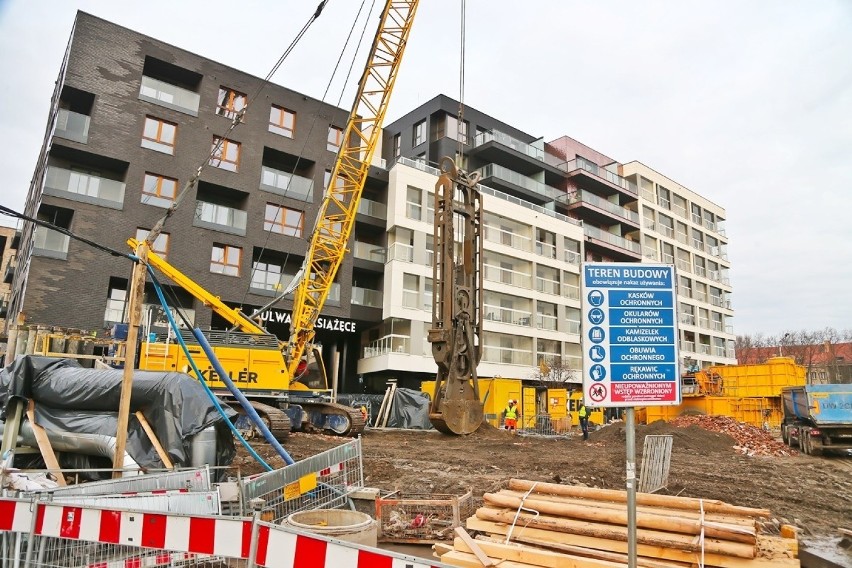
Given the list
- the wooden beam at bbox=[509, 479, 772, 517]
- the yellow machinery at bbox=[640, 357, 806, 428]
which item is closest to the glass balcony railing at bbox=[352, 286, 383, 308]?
the yellow machinery at bbox=[640, 357, 806, 428]

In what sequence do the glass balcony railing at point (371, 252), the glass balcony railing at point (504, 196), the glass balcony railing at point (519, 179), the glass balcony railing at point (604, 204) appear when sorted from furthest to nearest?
the glass balcony railing at point (604, 204) → the glass balcony railing at point (519, 179) → the glass balcony railing at point (504, 196) → the glass balcony railing at point (371, 252)

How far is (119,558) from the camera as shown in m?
4.29

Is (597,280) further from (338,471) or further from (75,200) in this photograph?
(75,200)

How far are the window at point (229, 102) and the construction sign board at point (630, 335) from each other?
3038 centimetres

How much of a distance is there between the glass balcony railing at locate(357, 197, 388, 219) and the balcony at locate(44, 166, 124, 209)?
13119 mm

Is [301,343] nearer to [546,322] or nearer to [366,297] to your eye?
[366,297]

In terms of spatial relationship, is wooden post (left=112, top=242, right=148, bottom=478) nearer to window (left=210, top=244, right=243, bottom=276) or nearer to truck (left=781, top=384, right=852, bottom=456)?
truck (left=781, top=384, right=852, bottom=456)

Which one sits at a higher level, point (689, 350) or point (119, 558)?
point (689, 350)

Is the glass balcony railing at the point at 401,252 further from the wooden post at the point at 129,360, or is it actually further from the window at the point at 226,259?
the wooden post at the point at 129,360

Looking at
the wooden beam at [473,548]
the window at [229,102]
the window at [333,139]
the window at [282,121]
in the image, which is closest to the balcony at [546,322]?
the window at [333,139]

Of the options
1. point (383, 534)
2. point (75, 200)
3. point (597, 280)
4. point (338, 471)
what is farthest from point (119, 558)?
point (75, 200)

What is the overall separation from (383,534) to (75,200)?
24.4m

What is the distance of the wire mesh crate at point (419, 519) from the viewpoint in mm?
6238

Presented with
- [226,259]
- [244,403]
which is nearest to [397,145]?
[226,259]
